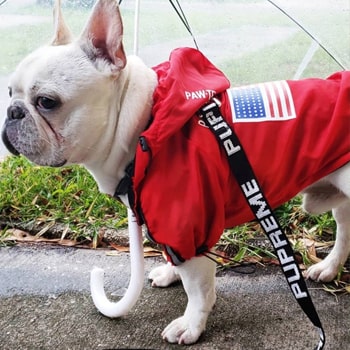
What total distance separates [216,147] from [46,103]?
492 millimetres

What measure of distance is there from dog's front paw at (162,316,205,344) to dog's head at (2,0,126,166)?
0.62 metres

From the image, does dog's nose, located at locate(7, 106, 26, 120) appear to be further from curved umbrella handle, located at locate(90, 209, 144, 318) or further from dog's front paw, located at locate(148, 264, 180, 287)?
dog's front paw, located at locate(148, 264, 180, 287)

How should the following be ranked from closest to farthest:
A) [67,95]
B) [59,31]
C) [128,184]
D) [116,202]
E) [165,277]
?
[67,95], [128,184], [59,31], [165,277], [116,202]

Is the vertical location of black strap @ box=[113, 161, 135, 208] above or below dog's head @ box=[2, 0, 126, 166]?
below

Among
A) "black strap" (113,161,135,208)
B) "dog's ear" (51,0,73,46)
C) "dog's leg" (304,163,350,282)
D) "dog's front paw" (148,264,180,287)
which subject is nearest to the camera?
"black strap" (113,161,135,208)

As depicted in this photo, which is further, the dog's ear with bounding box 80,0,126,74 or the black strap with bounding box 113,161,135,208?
the black strap with bounding box 113,161,135,208

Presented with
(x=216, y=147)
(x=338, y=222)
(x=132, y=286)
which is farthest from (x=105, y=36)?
(x=338, y=222)

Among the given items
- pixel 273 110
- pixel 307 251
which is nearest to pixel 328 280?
pixel 307 251

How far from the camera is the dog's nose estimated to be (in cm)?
162

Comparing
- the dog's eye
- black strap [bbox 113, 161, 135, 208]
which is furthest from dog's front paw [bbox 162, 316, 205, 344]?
the dog's eye

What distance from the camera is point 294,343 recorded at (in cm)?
179

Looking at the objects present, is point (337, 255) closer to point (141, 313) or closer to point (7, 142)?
point (141, 313)

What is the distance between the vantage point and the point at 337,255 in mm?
2188

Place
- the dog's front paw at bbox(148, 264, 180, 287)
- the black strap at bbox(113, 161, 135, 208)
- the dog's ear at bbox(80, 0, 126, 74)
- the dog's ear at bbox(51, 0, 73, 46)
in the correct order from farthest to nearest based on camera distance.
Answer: the dog's front paw at bbox(148, 264, 180, 287) < the dog's ear at bbox(51, 0, 73, 46) < the black strap at bbox(113, 161, 135, 208) < the dog's ear at bbox(80, 0, 126, 74)
